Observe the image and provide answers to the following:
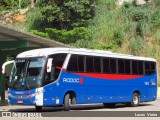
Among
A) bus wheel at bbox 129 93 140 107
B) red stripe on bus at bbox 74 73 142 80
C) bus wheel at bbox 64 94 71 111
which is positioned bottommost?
bus wheel at bbox 129 93 140 107

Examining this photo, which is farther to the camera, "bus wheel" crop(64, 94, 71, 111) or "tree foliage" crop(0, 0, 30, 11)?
"tree foliage" crop(0, 0, 30, 11)

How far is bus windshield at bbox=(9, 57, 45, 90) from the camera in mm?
17984

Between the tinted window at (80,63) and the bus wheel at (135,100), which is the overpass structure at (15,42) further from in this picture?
the bus wheel at (135,100)

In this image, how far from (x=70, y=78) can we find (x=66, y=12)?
2702cm

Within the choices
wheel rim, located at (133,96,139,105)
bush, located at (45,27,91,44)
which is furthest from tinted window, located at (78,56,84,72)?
bush, located at (45,27,91,44)

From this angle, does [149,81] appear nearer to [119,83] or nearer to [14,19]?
[119,83]

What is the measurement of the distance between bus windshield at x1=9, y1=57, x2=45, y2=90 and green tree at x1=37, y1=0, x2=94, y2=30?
26.3 meters

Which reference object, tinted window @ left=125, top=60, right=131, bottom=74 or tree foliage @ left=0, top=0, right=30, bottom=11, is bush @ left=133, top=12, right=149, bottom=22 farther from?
tinted window @ left=125, top=60, right=131, bottom=74

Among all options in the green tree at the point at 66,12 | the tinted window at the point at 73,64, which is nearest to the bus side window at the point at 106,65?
the tinted window at the point at 73,64

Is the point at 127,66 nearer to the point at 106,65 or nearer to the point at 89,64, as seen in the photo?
the point at 106,65

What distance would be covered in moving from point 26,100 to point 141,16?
31.3 metres

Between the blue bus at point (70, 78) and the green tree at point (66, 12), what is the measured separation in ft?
72.5

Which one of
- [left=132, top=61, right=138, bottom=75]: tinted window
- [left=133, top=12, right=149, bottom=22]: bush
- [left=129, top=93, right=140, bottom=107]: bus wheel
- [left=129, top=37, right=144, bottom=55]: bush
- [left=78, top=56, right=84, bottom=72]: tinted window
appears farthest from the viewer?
[left=133, top=12, right=149, bottom=22]: bush

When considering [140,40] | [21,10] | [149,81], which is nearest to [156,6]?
[140,40]
